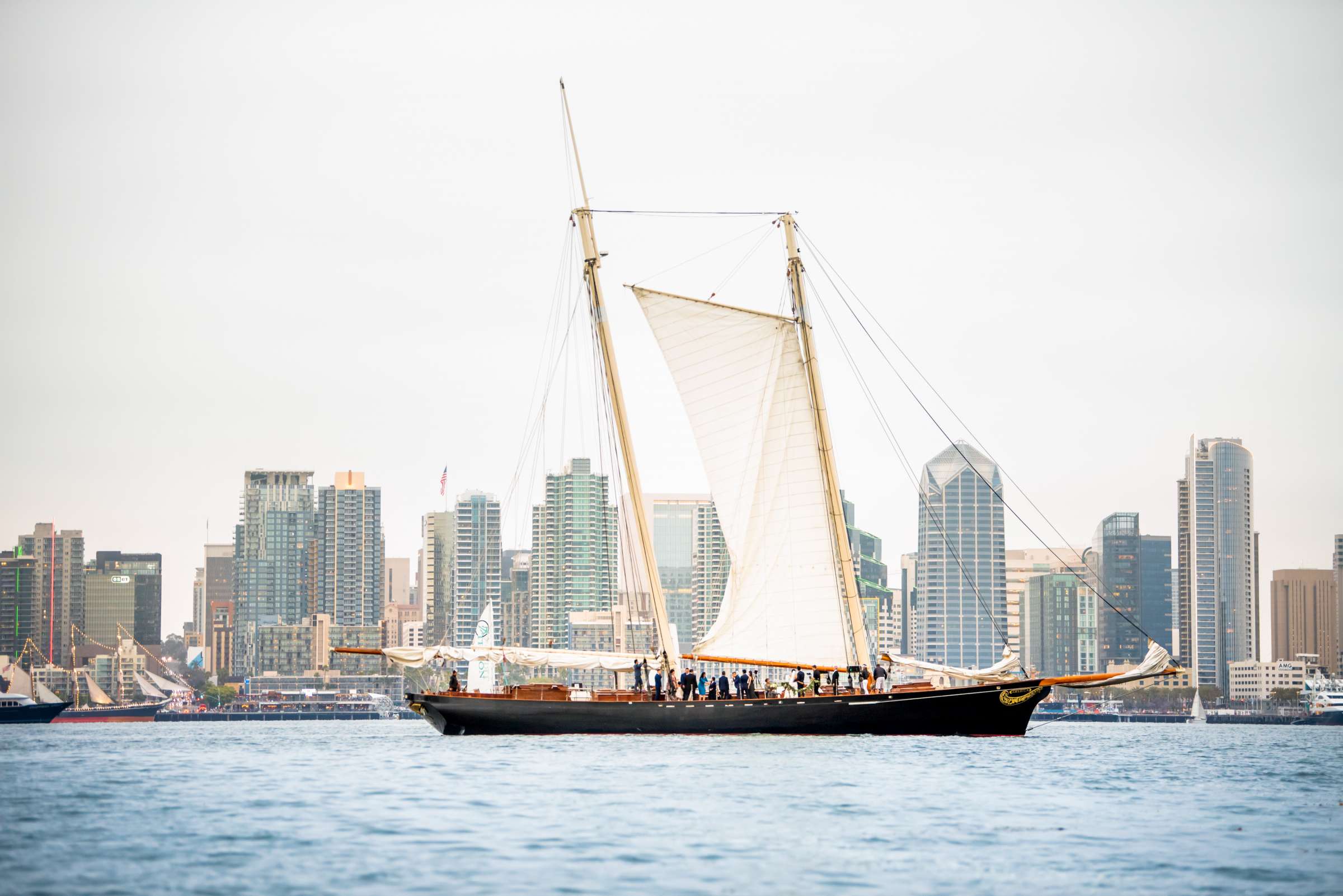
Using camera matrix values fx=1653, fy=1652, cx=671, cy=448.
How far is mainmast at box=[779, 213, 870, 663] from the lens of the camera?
68312 millimetres

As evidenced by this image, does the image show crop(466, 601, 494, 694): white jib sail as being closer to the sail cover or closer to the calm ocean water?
the sail cover

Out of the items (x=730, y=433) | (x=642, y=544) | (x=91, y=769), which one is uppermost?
(x=730, y=433)

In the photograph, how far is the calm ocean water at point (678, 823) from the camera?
1246 inches

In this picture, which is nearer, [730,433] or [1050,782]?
[1050,782]

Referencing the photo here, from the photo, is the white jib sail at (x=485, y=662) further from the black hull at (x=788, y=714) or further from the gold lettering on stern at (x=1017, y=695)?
the gold lettering on stern at (x=1017, y=695)

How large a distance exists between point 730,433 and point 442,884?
1539 inches

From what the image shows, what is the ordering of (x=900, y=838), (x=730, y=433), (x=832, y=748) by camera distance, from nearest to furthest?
(x=900, y=838), (x=832, y=748), (x=730, y=433)

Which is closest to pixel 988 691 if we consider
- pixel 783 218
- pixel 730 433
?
pixel 730 433

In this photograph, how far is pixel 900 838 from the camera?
37250 mm

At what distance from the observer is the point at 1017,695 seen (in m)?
70.1

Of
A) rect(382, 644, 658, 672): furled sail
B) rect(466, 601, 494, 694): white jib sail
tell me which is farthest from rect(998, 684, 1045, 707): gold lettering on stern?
rect(466, 601, 494, 694): white jib sail

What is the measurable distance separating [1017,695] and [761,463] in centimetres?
1487

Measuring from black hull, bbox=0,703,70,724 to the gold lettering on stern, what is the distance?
13879 centimetres

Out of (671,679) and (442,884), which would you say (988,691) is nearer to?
(671,679)
